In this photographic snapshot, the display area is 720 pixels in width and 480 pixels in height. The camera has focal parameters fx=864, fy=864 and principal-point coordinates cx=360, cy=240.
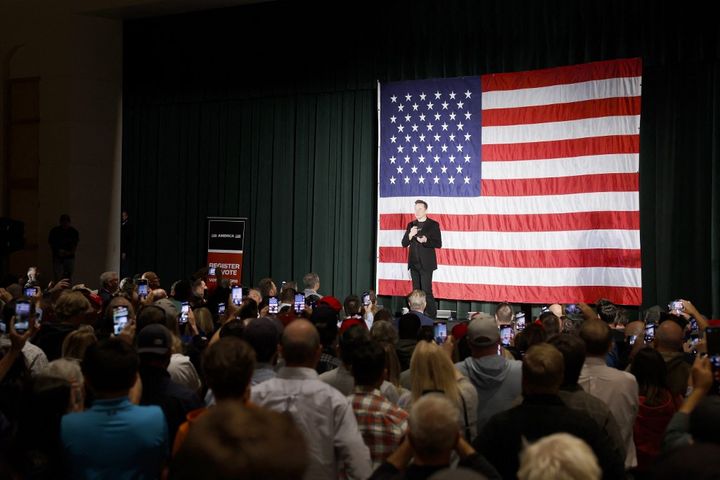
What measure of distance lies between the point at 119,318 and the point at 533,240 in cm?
967

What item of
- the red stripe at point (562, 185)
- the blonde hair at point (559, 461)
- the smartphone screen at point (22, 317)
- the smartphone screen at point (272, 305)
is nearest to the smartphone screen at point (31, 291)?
the smartphone screen at point (272, 305)

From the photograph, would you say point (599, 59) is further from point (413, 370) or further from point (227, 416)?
point (227, 416)

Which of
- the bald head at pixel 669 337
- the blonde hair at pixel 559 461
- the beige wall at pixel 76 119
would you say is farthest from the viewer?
the beige wall at pixel 76 119

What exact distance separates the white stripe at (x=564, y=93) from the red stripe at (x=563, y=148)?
63cm

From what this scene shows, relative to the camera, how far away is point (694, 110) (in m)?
12.9

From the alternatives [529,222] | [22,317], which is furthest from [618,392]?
[529,222]

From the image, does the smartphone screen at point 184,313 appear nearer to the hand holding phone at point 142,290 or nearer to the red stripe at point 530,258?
the hand holding phone at point 142,290

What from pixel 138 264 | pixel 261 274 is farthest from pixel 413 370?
pixel 138 264

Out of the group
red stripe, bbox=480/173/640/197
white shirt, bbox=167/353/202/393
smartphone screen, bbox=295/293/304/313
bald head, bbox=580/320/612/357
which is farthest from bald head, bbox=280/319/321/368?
red stripe, bbox=480/173/640/197

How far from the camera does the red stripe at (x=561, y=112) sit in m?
13.0

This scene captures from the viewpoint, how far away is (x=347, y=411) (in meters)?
3.18

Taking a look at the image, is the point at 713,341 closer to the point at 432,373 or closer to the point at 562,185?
the point at 432,373

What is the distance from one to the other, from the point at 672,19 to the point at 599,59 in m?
1.22

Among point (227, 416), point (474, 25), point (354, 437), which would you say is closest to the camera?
point (227, 416)
